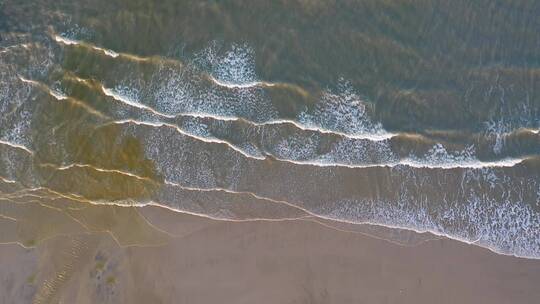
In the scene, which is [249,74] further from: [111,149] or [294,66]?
[111,149]

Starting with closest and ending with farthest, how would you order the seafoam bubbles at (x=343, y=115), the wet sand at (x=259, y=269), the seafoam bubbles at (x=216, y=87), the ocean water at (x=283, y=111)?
the wet sand at (x=259, y=269)
the ocean water at (x=283, y=111)
the seafoam bubbles at (x=343, y=115)
the seafoam bubbles at (x=216, y=87)

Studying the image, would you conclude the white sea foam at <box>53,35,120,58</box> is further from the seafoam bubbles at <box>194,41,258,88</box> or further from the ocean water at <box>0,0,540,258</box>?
the seafoam bubbles at <box>194,41,258,88</box>

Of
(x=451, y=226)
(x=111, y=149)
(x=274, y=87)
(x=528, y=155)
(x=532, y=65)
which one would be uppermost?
(x=532, y=65)

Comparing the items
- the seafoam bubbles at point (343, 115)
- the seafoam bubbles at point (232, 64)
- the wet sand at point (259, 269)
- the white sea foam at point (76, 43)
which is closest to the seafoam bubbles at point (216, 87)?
the seafoam bubbles at point (232, 64)

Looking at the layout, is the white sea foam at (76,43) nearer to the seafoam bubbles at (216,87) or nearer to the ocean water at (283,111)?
the ocean water at (283,111)

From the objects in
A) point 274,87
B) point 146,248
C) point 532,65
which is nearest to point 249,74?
point 274,87

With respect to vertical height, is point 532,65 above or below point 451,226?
above

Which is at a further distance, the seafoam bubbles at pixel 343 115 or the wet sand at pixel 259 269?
the seafoam bubbles at pixel 343 115
